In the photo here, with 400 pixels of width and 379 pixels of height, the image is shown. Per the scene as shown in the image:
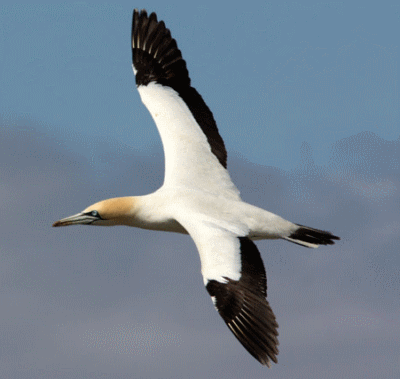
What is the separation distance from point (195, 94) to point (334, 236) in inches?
166

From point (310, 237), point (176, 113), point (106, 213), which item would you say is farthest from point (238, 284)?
point (176, 113)

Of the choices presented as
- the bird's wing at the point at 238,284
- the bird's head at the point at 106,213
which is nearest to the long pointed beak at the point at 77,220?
the bird's head at the point at 106,213

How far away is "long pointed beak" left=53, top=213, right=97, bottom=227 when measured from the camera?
14742mm

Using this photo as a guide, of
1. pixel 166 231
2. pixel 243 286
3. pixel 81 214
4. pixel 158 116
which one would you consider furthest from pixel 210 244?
pixel 158 116

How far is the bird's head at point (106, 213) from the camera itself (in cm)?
1448

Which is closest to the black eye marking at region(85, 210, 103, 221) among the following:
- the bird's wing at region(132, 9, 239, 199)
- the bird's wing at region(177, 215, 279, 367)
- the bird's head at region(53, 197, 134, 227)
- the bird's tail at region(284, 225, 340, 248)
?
the bird's head at region(53, 197, 134, 227)

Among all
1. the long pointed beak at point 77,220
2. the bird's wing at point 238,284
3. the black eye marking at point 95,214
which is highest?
the black eye marking at point 95,214

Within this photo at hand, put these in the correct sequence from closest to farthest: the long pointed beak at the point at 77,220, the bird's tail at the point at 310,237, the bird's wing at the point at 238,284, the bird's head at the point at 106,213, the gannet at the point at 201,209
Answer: the bird's wing at the point at 238,284
the gannet at the point at 201,209
the bird's tail at the point at 310,237
the bird's head at the point at 106,213
the long pointed beak at the point at 77,220

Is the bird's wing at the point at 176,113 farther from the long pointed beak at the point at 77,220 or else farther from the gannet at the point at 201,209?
the long pointed beak at the point at 77,220

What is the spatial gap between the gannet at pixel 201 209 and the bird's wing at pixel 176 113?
19 millimetres

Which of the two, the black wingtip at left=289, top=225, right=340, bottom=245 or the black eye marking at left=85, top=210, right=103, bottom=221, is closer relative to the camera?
the black wingtip at left=289, top=225, right=340, bottom=245

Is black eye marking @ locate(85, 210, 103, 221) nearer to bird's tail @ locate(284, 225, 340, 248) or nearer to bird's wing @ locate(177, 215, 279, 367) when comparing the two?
bird's wing @ locate(177, 215, 279, 367)

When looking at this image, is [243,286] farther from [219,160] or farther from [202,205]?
[219,160]

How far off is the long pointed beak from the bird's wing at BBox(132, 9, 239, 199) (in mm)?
1561
